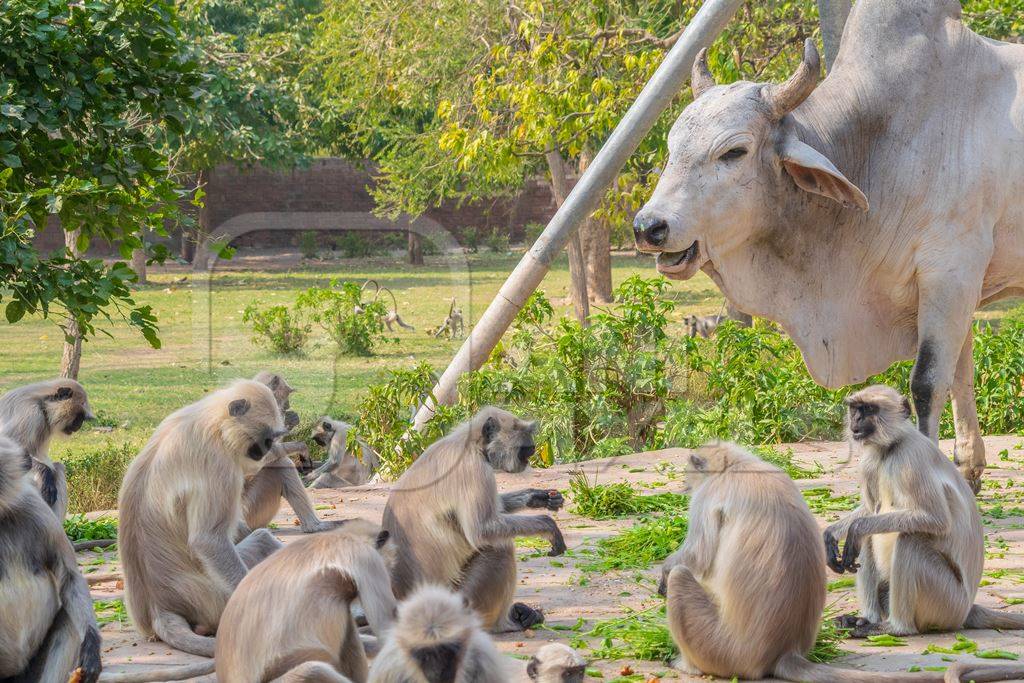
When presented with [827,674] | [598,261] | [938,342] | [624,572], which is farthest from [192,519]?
[598,261]

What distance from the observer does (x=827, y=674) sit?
4285 mm

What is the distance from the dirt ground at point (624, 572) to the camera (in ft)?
15.6

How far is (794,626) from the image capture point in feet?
14.4

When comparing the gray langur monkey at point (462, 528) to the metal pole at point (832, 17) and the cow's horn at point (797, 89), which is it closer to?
the cow's horn at point (797, 89)

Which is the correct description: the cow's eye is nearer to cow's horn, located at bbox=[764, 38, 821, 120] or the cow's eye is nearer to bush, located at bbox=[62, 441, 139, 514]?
cow's horn, located at bbox=[764, 38, 821, 120]

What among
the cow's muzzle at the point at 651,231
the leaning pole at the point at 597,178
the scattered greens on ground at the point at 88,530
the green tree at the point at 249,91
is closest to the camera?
the cow's muzzle at the point at 651,231

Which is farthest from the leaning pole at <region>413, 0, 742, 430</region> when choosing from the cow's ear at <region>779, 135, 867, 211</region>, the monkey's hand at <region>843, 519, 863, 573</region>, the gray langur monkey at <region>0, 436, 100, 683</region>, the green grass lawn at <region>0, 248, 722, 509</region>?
the gray langur monkey at <region>0, 436, 100, 683</region>

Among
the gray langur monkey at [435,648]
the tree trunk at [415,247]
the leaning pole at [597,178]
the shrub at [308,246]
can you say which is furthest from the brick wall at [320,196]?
the gray langur monkey at [435,648]

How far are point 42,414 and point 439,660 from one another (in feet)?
11.6

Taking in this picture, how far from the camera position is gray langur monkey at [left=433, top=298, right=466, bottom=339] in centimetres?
1334

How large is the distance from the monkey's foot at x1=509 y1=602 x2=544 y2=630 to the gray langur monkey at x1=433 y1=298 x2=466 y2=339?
785cm

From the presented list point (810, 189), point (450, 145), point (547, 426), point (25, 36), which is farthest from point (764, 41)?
point (25, 36)

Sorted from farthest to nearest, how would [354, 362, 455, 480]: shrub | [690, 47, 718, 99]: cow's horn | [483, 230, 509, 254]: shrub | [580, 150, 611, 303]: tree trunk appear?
[580, 150, 611, 303]: tree trunk, [483, 230, 509, 254]: shrub, [354, 362, 455, 480]: shrub, [690, 47, 718, 99]: cow's horn

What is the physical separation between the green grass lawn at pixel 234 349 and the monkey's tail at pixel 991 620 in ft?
16.3
